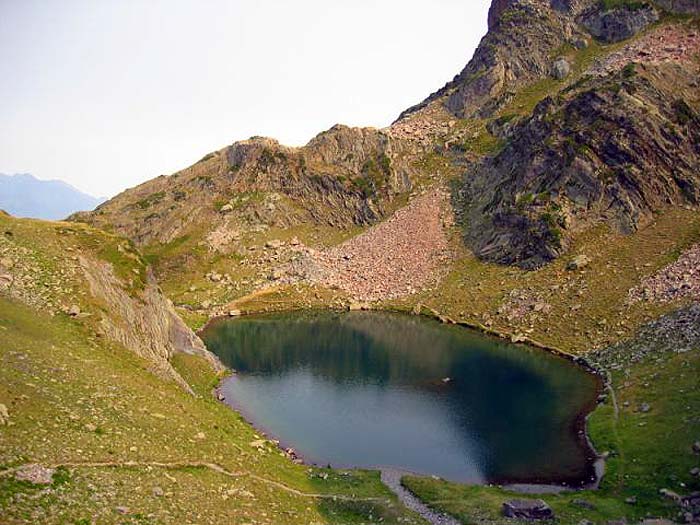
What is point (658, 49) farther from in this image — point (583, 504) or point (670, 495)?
point (583, 504)

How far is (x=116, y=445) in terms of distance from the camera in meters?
34.7

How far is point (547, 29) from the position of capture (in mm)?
180000

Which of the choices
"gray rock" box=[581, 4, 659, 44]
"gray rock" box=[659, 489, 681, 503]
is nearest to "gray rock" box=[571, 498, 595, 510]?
"gray rock" box=[659, 489, 681, 503]

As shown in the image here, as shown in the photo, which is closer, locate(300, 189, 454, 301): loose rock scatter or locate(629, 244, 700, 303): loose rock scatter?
locate(629, 244, 700, 303): loose rock scatter

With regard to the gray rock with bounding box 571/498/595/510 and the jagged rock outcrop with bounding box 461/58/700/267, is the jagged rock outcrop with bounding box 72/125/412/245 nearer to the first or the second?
the jagged rock outcrop with bounding box 461/58/700/267

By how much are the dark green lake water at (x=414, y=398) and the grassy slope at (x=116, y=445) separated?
1036cm

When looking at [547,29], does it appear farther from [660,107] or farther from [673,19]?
[660,107]

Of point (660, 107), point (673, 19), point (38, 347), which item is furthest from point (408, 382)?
point (673, 19)

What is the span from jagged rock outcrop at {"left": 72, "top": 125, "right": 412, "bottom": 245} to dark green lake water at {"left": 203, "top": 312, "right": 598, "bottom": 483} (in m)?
55.6

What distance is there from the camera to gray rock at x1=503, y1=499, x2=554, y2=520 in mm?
41094

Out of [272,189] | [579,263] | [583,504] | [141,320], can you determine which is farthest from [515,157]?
[583,504]

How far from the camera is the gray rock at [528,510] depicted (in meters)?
41.1

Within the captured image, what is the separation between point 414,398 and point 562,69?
5327 inches

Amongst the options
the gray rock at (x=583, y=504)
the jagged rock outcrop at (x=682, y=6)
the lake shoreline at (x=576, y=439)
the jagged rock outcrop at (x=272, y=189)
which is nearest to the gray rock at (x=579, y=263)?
the lake shoreline at (x=576, y=439)
